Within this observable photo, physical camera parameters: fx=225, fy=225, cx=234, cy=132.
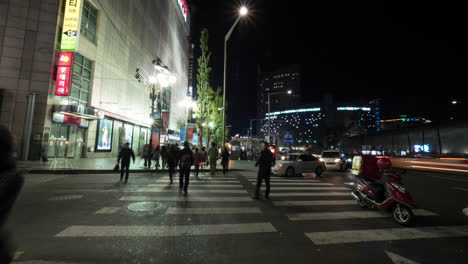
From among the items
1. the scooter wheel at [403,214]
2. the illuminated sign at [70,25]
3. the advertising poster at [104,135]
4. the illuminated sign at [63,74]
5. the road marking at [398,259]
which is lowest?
the road marking at [398,259]

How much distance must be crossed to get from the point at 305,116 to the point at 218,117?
132513mm

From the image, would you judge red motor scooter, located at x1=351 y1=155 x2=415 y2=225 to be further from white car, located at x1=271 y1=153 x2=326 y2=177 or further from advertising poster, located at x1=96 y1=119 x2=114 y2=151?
advertising poster, located at x1=96 y1=119 x2=114 y2=151

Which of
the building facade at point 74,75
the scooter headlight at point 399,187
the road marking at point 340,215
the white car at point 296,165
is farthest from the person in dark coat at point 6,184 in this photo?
the building facade at point 74,75

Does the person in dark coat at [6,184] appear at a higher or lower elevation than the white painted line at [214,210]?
higher

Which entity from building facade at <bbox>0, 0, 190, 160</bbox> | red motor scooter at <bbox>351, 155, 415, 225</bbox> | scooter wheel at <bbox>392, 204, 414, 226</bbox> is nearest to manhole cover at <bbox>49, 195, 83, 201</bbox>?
red motor scooter at <bbox>351, 155, 415, 225</bbox>

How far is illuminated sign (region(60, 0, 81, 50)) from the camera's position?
1775 centimetres

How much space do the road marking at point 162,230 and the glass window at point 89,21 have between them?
73.0ft

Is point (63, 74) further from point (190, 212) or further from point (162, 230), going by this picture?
point (162, 230)

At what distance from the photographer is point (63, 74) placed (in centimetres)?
1792

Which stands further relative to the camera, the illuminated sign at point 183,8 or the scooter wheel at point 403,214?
the illuminated sign at point 183,8

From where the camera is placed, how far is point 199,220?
5371mm

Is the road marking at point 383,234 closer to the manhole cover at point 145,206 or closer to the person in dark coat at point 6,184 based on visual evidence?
the manhole cover at point 145,206

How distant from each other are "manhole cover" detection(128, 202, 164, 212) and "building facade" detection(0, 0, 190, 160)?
1268 cm

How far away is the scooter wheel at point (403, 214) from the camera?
17.4 ft
